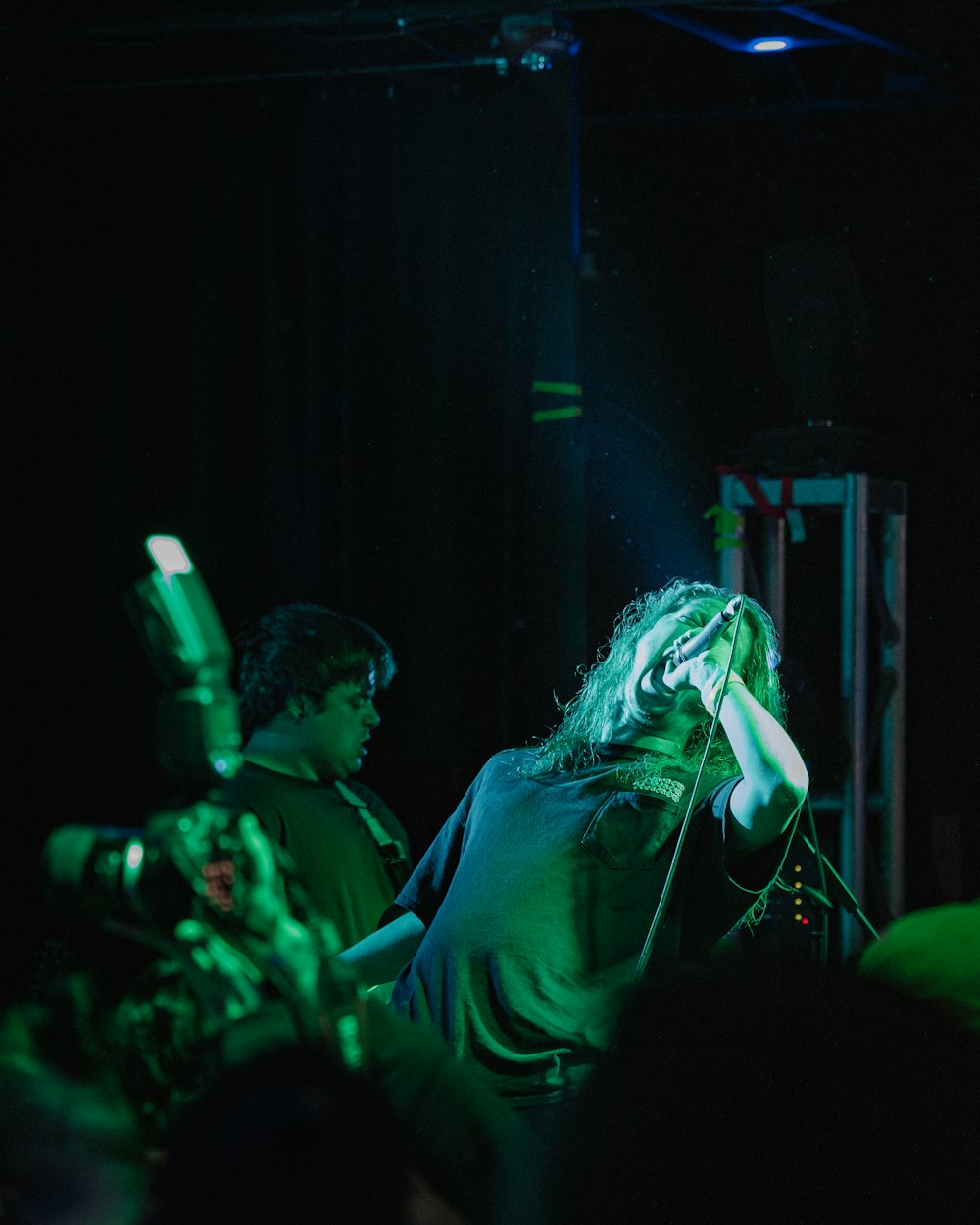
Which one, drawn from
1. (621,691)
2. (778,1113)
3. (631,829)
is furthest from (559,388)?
(778,1113)

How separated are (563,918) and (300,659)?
2.86 feet

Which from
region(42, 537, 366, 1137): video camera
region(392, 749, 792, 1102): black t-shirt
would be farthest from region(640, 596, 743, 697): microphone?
region(42, 537, 366, 1137): video camera

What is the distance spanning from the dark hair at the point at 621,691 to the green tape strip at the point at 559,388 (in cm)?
131

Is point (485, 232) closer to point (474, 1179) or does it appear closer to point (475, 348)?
point (475, 348)

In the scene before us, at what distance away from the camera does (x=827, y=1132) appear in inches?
23.4

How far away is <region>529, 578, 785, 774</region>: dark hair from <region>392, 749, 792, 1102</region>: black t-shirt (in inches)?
4.5

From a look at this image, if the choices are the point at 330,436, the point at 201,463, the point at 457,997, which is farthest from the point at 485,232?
the point at 457,997

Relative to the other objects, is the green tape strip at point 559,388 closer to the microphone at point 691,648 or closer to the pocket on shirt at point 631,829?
the microphone at point 691,648

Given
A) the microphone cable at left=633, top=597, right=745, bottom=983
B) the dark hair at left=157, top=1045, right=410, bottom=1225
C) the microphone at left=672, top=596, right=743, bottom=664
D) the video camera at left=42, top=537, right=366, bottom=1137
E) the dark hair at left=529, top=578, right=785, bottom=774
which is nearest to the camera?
the dark hair at left=157, top=1045, right=410, bottom=1225

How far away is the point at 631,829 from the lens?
1.77m

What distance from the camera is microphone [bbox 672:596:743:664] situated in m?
1.82

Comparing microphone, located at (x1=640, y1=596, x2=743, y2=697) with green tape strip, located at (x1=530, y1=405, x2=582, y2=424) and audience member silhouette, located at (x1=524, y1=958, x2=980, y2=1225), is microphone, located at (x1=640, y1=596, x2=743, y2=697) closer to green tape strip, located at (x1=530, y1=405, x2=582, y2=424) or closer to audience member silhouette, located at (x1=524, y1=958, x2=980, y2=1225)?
audience member silhouette, located at (x1=524, y1=958, x2=980, y2=1225)

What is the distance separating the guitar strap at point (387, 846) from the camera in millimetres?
2443

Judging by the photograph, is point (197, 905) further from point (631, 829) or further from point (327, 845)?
point (327, 845)
